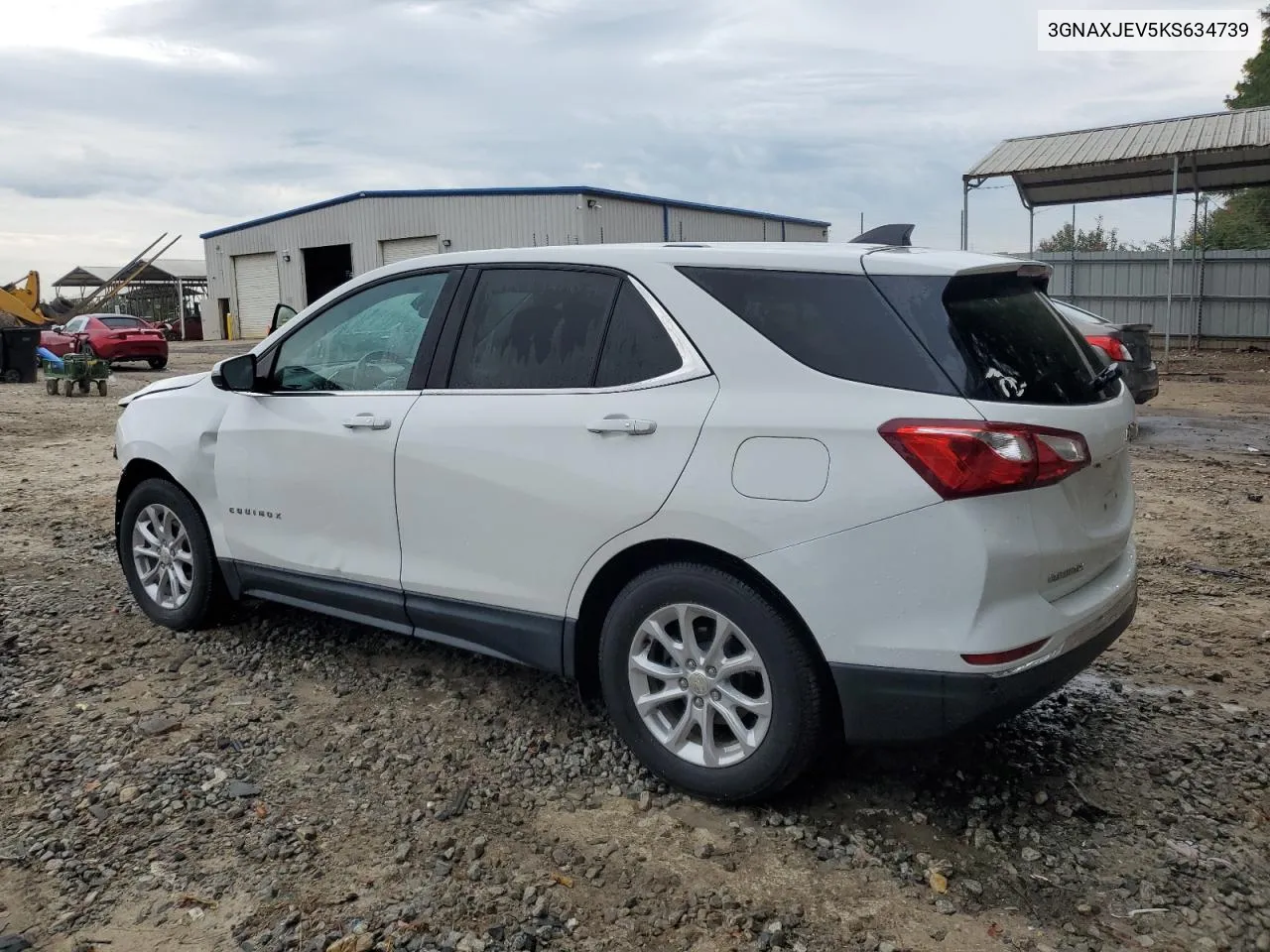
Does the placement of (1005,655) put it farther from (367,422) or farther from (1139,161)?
(1139,161)

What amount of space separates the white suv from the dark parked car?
7599 millimetres

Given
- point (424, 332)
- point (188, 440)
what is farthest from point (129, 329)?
point (424, 332)

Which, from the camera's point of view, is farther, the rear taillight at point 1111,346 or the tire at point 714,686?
the rear taillight at point 1111,346

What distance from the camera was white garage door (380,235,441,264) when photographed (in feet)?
113

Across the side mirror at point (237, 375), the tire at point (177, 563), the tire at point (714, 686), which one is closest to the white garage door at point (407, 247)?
the tire at point (177, 563)

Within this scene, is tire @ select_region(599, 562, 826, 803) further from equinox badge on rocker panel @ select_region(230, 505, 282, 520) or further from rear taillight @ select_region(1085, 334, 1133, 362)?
rear taillight @ select_region(1085, 334, 1133, 362)

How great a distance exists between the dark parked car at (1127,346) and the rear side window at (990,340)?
25.2 feet

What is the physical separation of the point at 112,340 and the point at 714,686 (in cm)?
2554

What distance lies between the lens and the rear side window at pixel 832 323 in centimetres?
306

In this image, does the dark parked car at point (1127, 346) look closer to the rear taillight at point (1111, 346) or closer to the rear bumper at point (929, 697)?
the rear taillight at point (1111, 346)

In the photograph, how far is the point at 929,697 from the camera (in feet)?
9.73

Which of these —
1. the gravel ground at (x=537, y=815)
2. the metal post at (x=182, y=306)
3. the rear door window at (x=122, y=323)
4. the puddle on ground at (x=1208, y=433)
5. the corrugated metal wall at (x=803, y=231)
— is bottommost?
the gravel ground at (x=537, y=815)

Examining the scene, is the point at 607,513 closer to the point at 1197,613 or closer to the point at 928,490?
the point at 928,490

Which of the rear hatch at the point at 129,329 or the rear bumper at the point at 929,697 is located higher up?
the rear hatch at the point at 129,329
